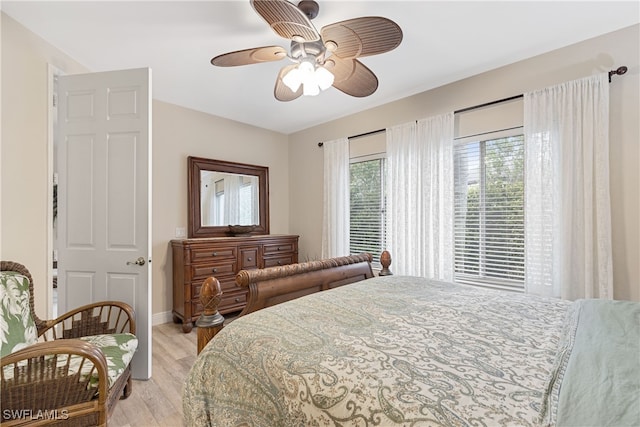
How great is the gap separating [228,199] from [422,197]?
8.14 feet

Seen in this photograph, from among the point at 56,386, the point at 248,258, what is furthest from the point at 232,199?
the point at 56,386

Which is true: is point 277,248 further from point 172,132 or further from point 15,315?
point 15,315

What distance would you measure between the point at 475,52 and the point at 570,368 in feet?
7.93

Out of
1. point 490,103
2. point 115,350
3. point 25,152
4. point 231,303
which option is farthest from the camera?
point 231,303

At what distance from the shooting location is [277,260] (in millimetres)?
3902

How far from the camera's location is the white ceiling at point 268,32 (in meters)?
1.84

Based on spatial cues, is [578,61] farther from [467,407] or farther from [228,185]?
[228,185]

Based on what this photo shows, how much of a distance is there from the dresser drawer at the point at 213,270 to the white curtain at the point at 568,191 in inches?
117

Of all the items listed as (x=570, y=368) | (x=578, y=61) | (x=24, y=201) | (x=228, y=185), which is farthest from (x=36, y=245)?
(x=578, y=61)

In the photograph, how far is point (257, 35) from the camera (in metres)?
2.13

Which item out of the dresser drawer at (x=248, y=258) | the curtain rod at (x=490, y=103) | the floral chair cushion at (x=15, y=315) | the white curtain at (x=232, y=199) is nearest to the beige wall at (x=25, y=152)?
the floral chair cushion at (x=15, y=315)

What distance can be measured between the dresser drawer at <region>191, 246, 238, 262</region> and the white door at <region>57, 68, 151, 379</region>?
1.02 metres

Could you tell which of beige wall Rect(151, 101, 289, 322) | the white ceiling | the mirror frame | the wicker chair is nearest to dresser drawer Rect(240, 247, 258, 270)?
the mirror frame

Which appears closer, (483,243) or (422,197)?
(483,243)
